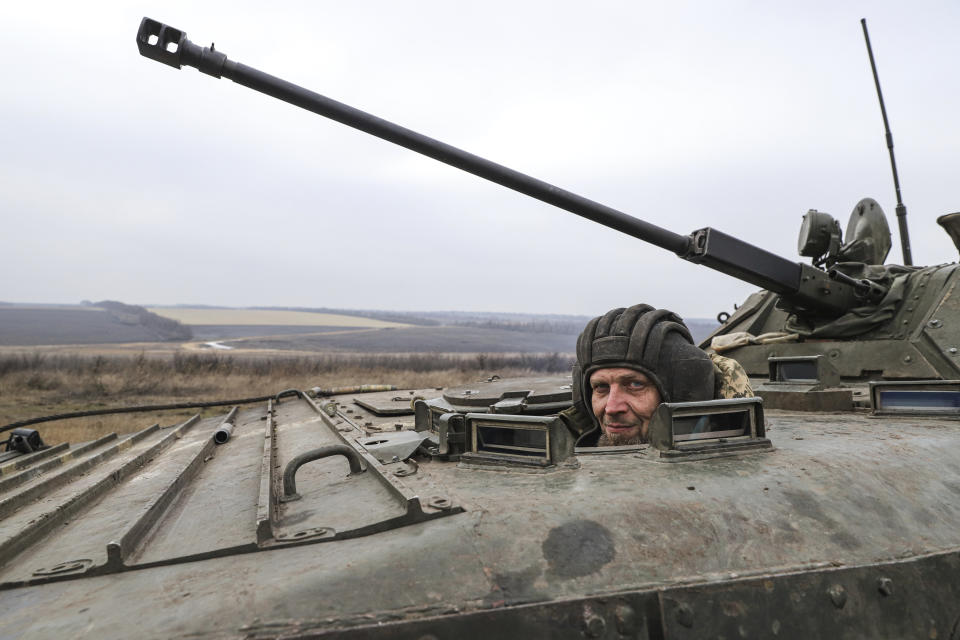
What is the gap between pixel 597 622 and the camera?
179cm

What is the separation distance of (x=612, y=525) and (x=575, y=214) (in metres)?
2.94

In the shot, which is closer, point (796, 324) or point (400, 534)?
point (400, 534)

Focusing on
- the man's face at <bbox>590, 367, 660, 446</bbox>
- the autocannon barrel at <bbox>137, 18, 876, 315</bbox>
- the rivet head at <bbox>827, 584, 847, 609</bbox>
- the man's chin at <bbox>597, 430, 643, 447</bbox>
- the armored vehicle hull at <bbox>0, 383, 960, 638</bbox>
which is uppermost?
the autocannon barrel at <bbox>137, 18, 876, 315</bbox>

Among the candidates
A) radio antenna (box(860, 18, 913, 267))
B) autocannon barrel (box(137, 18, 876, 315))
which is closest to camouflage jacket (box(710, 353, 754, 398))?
autocannon barrel (box(137, 18, 876, 315))

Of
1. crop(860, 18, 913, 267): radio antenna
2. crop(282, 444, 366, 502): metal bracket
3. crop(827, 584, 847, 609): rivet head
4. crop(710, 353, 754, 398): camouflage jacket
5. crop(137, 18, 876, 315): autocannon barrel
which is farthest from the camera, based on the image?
crop(860, 18, 913, 267): radio antenna

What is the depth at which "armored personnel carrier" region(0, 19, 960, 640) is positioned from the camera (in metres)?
1.79

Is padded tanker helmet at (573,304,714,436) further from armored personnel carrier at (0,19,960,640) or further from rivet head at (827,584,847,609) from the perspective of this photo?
rivet head at (827,584,847,609)

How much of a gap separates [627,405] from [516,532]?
1.42 meters

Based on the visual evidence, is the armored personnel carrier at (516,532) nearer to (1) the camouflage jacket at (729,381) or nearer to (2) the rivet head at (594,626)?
(2) the rivet head at (594,626)

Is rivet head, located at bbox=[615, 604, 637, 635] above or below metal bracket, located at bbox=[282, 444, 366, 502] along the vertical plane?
below

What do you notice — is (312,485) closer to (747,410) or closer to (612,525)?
(612,525)

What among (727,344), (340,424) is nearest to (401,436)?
(340,424)

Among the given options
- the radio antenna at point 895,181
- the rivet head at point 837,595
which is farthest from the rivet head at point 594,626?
the radio antenna at point 895,181

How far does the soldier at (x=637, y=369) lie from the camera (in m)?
3.25
